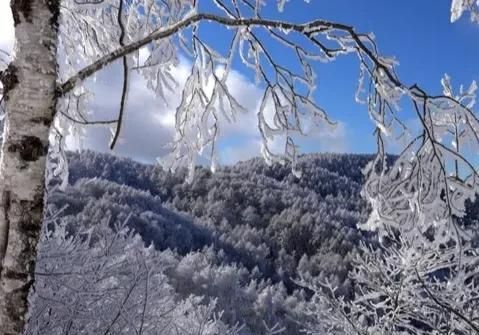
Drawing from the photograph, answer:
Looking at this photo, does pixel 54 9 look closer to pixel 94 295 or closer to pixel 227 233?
pixel 94 295

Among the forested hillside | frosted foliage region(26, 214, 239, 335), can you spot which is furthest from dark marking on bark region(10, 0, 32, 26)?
the forested hillside

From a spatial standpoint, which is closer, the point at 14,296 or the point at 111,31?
the point at 14,296

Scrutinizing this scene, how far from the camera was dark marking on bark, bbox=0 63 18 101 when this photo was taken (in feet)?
7.04

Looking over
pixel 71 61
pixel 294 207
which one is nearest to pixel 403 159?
pixel 71 61

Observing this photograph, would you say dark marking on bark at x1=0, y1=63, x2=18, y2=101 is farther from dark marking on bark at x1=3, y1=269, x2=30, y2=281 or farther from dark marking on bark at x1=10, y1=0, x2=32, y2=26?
dark marking on bark at x1=3, y1=269, x2=30, y2=281

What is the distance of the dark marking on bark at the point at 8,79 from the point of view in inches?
84.5

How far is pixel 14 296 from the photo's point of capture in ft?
7.08

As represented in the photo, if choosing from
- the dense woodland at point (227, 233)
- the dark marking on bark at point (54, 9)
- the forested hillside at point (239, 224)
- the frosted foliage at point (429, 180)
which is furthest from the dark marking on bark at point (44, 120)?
the forested hillside at point (239, 224)

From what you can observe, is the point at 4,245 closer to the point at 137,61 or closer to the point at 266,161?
the point at 266,161

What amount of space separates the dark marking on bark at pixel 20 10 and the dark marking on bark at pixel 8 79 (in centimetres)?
17

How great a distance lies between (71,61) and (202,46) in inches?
45.7

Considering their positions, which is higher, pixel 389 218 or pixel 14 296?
pixel 389 218

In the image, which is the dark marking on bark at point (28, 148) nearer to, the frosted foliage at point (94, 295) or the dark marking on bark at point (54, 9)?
the dark marking on bark at point (54, 9)

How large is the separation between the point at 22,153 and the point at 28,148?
26mm
